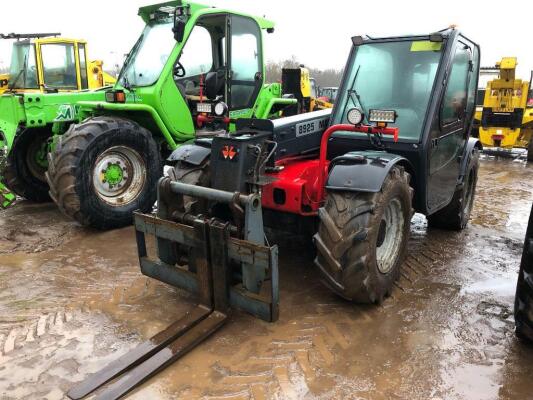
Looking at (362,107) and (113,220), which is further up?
(362,107)

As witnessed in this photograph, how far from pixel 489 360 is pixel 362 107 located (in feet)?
7.46

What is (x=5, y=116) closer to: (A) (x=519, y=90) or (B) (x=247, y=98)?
(B) (x=247, y=98)

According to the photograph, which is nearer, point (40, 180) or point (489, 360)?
point (489, 360)

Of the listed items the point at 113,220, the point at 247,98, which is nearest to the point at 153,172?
the point at 113,220

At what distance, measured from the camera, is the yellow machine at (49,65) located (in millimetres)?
9523

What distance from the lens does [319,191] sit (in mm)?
3600

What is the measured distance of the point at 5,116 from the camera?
6059 millimetres

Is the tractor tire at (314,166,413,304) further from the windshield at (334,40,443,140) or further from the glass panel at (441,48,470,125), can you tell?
the glass panel at (441,48,470,125)

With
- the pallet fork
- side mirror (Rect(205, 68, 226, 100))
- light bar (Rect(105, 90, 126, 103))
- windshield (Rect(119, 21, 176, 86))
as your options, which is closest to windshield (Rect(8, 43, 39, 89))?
windshield (Rect(119, 21, 176, 86))

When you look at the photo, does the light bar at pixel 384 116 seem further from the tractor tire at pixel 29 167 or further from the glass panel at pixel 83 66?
the glass panel at pixel 83 66

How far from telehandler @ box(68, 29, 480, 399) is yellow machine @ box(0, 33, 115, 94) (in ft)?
22.8

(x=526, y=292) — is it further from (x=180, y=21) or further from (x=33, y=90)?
(x=33, y=90)

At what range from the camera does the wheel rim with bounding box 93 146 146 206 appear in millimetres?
5289

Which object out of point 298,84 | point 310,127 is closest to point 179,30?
point 310,127
